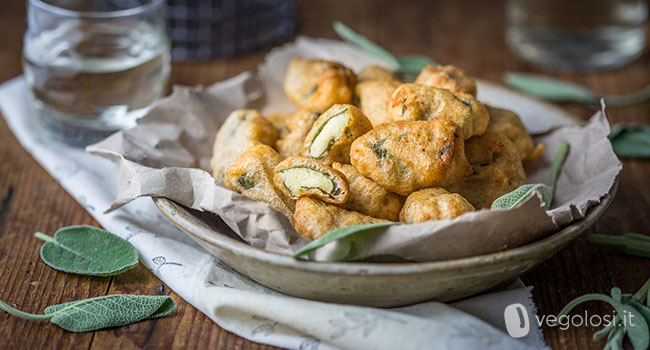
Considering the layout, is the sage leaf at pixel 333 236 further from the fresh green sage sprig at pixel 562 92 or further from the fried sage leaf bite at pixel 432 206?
the fresh green sage sprig at pixel 562 92

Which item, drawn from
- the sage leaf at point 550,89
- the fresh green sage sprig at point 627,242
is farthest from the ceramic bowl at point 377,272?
the sage leaf at point 550,89

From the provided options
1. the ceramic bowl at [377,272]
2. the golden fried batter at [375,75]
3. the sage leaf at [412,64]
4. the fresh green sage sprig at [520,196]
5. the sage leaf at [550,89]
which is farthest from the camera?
the sage leaf at [550,89]

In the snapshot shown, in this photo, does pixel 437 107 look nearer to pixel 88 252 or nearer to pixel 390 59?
pixel 390 59

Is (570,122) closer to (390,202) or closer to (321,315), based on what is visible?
(390,202)

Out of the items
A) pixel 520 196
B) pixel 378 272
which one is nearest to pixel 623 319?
pixel 520 196

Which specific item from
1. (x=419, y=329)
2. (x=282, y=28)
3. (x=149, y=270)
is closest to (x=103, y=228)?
(x=149, y=270)

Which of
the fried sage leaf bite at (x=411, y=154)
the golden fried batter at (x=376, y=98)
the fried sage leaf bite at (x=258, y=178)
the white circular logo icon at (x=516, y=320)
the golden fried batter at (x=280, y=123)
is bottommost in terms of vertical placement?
the white circular logo icon at (x=516, y=320)
